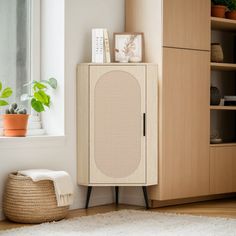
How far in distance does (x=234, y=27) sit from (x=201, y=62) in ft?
2.34

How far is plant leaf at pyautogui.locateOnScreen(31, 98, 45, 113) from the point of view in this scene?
4535 mm

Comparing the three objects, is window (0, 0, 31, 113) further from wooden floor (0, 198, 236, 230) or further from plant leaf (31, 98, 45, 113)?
wooden floor (0, 198, 236, 230)

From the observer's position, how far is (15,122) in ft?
14.6

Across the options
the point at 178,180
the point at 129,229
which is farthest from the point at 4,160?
the point at 178,180

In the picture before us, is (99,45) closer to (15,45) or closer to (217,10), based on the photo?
(15,45)

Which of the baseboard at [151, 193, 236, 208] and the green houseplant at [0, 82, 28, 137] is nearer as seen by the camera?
the green houseplant at [0, 82, 28, 137]

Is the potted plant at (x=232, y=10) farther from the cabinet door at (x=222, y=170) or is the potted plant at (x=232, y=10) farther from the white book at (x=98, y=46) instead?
the white book at (x=98, y=46)

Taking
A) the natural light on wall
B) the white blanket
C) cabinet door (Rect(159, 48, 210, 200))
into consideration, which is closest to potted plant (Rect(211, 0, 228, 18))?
cabinet door (Rect(159, 48, 210, 200))

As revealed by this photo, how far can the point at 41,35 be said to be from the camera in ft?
16.0

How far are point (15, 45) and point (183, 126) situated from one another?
1.42 m

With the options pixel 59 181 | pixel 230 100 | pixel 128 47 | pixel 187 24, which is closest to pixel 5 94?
pixel 59 181

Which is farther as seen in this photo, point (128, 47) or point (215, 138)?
point (215, 138)

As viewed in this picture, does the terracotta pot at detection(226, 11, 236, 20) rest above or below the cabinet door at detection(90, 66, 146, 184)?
above

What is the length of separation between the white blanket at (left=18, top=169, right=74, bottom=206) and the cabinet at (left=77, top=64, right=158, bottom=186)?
0.49 meters
